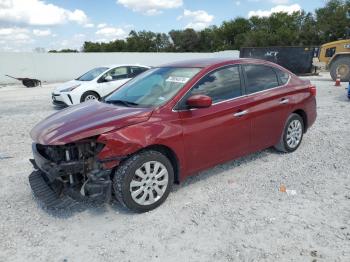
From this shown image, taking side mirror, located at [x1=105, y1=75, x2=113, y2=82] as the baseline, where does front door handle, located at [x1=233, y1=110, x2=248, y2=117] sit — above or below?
below

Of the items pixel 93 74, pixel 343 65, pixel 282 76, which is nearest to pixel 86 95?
pixel 93 74

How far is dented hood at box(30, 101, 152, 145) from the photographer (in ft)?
11.3

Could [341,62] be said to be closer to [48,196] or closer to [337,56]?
[337,56]

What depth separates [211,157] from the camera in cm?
423

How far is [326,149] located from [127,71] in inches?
302

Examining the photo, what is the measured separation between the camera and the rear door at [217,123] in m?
3.99

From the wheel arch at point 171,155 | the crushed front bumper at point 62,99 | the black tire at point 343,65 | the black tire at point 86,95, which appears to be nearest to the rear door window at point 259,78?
the wheel arch at point 171,155

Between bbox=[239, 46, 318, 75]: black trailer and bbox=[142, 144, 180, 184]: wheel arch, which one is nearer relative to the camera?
bbox=[142, 144, 180, 184]: wheel arch

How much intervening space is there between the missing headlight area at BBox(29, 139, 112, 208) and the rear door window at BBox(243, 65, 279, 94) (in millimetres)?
2372

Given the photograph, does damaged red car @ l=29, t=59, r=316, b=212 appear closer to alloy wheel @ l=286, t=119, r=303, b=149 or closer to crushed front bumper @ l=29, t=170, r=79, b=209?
crushed front bumper @ l=29, t=170, r=79, b=209

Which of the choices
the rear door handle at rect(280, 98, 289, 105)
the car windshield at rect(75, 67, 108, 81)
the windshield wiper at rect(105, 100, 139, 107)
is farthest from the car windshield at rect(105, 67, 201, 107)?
the car windshield at rect(75, 67, 108, 81)

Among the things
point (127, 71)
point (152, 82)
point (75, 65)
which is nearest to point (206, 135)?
point (152, 82)

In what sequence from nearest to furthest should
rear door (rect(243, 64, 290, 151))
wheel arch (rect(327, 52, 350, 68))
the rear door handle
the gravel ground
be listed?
the gravel ground
rear door (rect(243, 64, 290, 151))
the rear door handle
wheel arch (rect(327, 52, 350, 68))

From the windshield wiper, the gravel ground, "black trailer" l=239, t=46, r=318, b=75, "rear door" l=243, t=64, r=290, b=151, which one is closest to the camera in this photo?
the gravel ground
